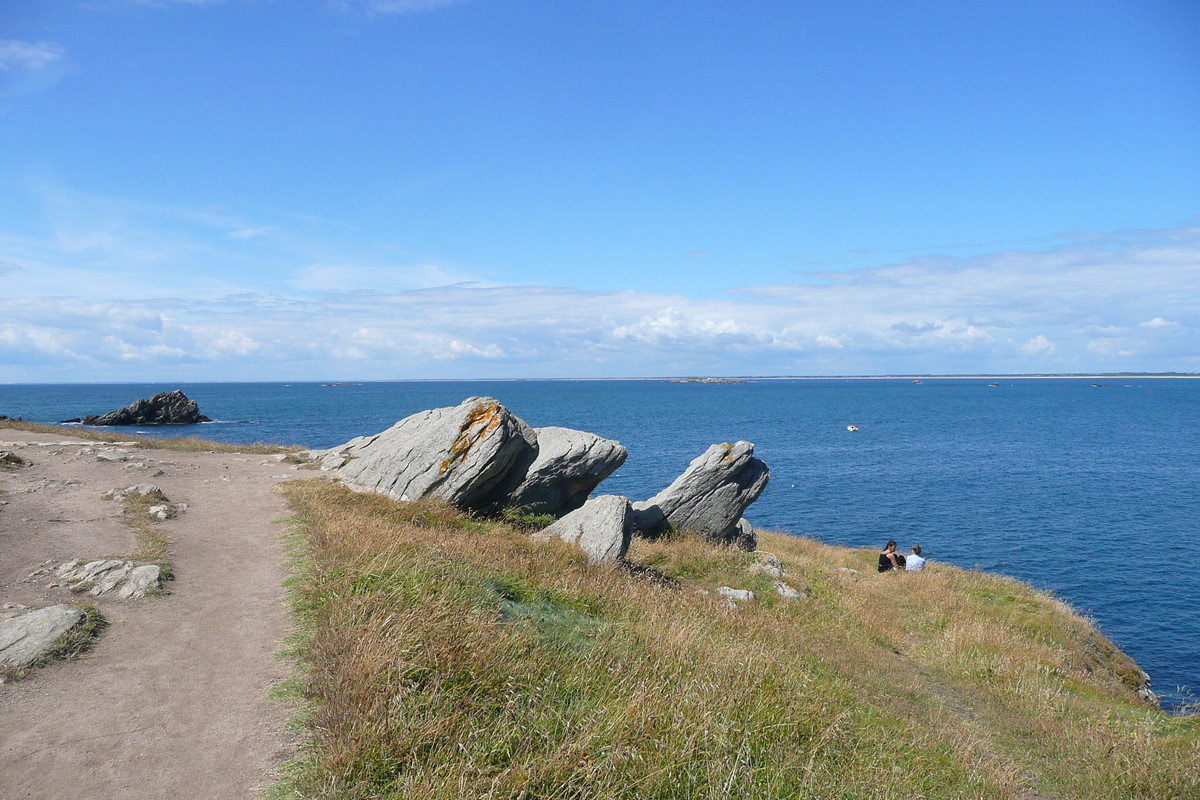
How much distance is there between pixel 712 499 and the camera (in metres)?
27.0

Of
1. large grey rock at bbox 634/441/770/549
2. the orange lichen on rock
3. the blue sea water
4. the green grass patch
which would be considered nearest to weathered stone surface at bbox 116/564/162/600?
the green grass patch

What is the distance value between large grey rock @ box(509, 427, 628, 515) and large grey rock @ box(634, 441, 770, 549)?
440cm

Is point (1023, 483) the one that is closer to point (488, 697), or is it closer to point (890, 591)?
point (890, 591)

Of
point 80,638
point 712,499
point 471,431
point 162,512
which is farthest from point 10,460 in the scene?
point 712,499

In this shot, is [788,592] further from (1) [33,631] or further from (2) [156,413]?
(2) [156,413]

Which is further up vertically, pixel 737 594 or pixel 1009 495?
pixel 737 594

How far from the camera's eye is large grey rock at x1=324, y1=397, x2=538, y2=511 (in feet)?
63.7

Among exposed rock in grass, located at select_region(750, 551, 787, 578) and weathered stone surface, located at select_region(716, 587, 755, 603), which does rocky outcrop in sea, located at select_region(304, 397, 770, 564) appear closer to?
exposed rock in grass, located at select_region(750, 551, 787, 578)

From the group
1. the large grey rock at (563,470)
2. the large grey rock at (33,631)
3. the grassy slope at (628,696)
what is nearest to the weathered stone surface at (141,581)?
the large grey rock at (33,631)

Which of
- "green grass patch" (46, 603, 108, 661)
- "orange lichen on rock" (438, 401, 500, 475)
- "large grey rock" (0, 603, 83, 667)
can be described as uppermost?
"orange lichen on rock" (438, 401, 500, 475)

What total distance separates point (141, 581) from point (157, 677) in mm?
3940

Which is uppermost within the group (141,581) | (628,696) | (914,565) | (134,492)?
(134,492)

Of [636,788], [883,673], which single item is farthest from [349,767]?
[883,673]

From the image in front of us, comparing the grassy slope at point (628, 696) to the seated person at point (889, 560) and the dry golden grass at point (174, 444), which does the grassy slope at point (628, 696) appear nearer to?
the seated person at point (889, 560)
